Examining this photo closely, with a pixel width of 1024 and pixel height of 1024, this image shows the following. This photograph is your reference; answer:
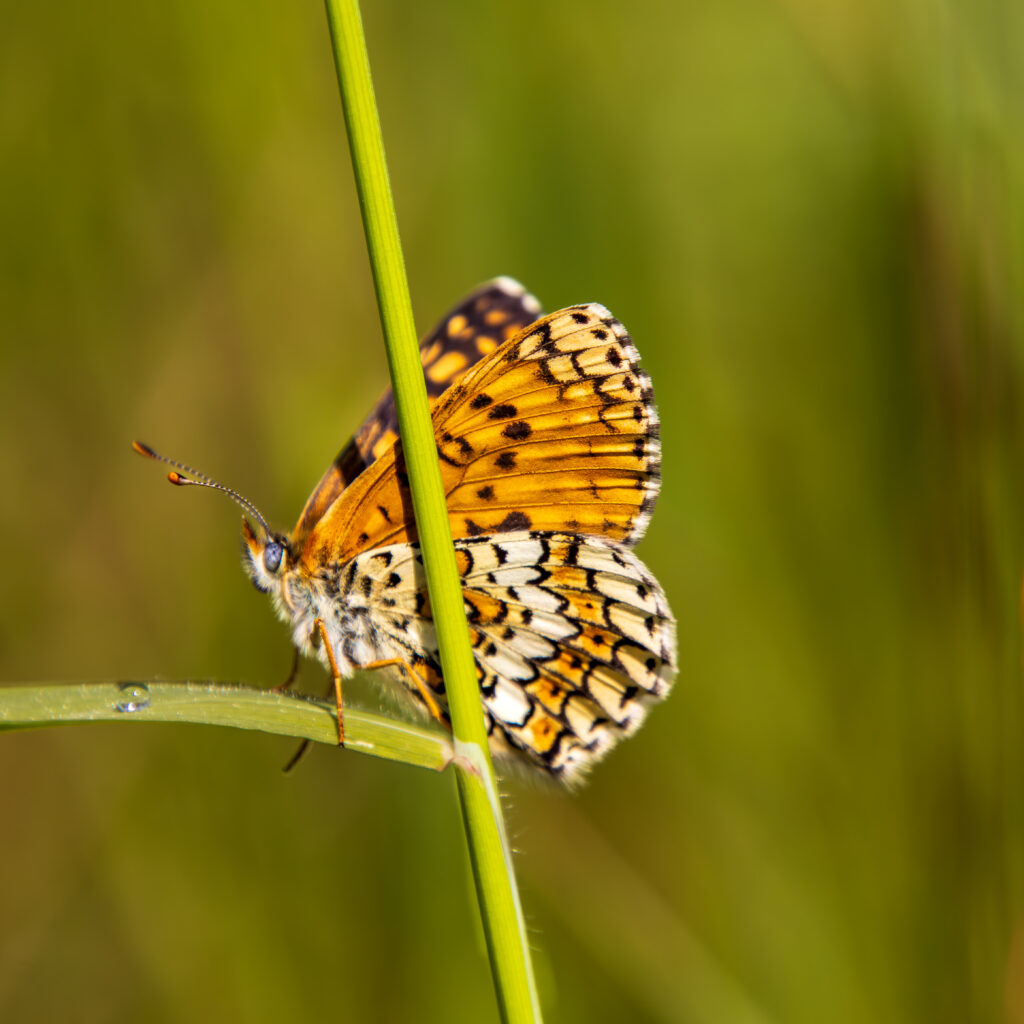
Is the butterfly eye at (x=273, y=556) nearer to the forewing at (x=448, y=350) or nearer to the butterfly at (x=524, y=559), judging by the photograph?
the butterfly at (x=524, y=559)

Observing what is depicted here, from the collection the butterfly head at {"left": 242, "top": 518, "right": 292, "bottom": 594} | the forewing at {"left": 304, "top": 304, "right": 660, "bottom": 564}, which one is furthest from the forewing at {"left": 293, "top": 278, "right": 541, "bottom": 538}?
the forewing at {"left": 304, "top": 304, "right": 660, "bottom": 564}

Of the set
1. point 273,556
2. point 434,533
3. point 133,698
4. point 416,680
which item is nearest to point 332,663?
point 416,680

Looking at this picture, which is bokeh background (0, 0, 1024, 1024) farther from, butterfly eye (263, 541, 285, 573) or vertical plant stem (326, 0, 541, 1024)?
vertical plant stem (326, 0, 541, 1024)

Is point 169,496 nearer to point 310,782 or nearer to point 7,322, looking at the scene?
point 7,322

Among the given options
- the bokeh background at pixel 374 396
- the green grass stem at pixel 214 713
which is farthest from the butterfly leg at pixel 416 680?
the bokeh background at pixel 374 396

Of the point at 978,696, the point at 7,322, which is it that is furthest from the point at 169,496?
the point at 978,696

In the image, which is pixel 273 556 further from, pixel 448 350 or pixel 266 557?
pixel 448 350
